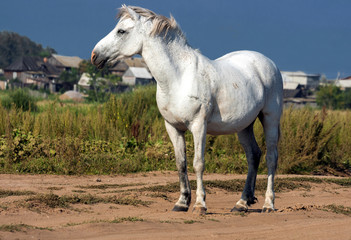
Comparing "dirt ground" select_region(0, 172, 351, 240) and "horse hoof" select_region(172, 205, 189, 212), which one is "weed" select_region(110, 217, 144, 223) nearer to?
"dirt ground" select_region(0, 172, 351, 240)

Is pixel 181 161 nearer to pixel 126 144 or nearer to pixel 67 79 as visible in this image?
pixel 126 144

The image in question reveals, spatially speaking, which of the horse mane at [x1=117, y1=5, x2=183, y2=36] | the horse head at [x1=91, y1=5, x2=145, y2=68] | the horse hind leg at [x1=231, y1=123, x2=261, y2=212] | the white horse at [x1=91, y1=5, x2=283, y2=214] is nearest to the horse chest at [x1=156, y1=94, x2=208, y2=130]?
the white horse at [x1=91, y1=5, x2=283, y2=214]

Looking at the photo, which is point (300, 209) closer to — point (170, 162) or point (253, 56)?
point (253, 56)

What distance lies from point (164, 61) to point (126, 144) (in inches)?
250

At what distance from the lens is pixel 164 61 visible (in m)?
6.70

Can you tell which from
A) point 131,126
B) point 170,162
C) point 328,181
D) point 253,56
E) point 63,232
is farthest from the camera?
point 131,126

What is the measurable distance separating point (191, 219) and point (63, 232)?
1569 millimetres

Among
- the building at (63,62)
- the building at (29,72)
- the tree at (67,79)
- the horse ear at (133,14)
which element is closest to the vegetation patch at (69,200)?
the horse ear at (133,14)

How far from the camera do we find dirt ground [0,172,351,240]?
5438mm

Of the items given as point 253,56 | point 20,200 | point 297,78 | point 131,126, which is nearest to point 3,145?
point 131,126

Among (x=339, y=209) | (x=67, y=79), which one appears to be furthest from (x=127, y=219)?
(x=67, y=79)

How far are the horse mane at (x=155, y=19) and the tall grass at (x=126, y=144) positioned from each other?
499 cm

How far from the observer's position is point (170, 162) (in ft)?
40.6

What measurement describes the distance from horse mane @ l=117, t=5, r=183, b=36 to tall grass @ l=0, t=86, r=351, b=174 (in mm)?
4988
